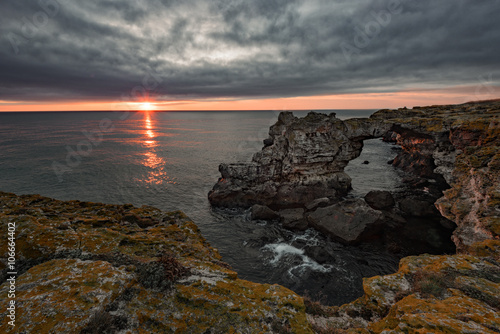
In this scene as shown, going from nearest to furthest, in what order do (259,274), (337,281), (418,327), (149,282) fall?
1. (418,327)
2. (149,282)
3. (337,281)
4. (259,274)

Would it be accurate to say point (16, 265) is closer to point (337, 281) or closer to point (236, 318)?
point (236, 318)

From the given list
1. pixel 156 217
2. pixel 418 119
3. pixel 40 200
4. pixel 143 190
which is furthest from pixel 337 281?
pixel 143 190

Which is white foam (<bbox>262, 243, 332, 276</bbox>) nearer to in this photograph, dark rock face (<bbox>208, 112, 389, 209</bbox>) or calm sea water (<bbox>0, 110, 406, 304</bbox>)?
calm sea water (<bbox>0, 110, 406, 304</bbox>)

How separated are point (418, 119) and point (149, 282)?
47.4 m

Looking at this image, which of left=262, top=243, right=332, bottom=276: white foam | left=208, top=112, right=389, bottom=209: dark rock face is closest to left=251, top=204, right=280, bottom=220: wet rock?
left=208, top=112, right=389, bottom=209: dark rock face

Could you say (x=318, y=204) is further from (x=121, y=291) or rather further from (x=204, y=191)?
(x=121, y=291)

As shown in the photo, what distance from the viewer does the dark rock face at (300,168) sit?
42.9 meters

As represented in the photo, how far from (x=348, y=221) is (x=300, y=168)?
50.6 feet

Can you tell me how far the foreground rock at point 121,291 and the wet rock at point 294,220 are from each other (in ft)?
84.9

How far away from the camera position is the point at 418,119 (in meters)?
39.0

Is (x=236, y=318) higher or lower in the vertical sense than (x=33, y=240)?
lower

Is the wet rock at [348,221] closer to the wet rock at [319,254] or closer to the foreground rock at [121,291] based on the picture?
the wet rock at [319,254]

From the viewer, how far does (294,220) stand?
3450cm

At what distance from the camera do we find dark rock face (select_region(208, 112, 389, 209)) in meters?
42.9
